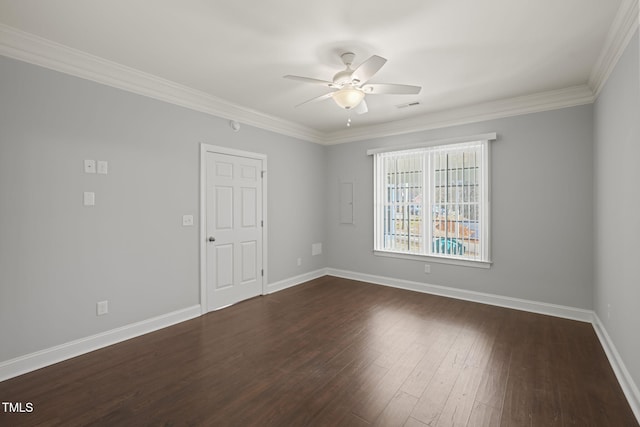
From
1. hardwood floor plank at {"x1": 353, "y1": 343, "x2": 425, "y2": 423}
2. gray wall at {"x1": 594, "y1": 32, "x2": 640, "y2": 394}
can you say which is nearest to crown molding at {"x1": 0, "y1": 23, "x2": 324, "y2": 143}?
hardwood floor plank at {"x1": 353, "y1": 343, "x2": 425, "y2": 423}

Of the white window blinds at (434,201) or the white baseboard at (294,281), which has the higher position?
the white window blinds at (434,201)

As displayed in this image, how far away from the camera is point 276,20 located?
223cm

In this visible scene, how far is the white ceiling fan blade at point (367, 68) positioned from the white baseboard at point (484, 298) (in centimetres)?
332

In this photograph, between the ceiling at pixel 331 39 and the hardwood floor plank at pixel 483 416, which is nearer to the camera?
the hardwood floor plank at pixel 483 416

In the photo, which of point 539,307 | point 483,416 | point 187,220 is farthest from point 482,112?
point 187,220

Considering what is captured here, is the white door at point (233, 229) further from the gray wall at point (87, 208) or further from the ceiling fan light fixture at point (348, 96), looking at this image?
the ceiling fan light fixture at point (348, 96)

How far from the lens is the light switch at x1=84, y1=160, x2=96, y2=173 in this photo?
2.79 metres

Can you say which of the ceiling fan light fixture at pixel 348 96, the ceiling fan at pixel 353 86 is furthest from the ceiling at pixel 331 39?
the ceiling fan light fixture at pixel 348 96

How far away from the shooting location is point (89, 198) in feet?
9.23

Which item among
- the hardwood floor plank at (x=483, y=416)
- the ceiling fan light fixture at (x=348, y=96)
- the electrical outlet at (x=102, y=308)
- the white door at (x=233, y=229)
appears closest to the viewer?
the hardwood floor plank at (x=483, y=416)

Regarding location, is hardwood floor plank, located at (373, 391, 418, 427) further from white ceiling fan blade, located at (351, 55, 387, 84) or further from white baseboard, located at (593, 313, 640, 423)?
white ceiling fan blade, located at (351, 55, 387, 84)

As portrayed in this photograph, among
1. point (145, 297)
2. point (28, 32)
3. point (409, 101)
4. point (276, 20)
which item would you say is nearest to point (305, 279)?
point (145, 297)

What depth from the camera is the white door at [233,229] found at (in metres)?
3.89

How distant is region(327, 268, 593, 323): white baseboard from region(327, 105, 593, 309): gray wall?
0.07 metres
